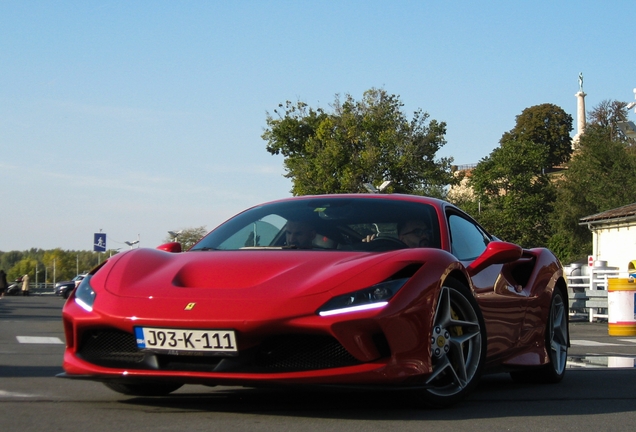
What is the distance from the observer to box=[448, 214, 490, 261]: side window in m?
6.52

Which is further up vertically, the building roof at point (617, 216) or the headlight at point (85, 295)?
the building roof at point (617, 216)

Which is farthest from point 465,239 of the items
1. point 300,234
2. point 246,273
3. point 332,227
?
point 246,273

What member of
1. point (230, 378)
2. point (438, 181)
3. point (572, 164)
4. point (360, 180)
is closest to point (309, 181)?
point (360, 180)

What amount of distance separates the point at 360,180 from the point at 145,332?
6881 cm

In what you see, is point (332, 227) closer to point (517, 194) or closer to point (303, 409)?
point (303, 409)

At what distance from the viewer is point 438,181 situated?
245 ft

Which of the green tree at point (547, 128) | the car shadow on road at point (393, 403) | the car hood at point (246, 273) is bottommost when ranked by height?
the car shadow on road at point (393, 403)

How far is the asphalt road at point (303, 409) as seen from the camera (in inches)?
192

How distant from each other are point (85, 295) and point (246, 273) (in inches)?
34.5

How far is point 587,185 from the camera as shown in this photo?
8581 centimetres

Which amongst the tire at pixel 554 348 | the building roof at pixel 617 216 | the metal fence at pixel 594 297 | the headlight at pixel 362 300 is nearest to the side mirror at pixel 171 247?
the headlight at pixel 362 300

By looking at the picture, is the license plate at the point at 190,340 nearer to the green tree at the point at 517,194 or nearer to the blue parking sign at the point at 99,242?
the blue parking sign at the point at 99,242

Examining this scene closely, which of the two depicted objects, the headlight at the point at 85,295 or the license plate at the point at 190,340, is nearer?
the license plate at the point at 190,340

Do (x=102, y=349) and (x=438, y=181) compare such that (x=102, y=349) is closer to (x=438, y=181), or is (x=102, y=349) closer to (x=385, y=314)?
(x=385, y=314)
